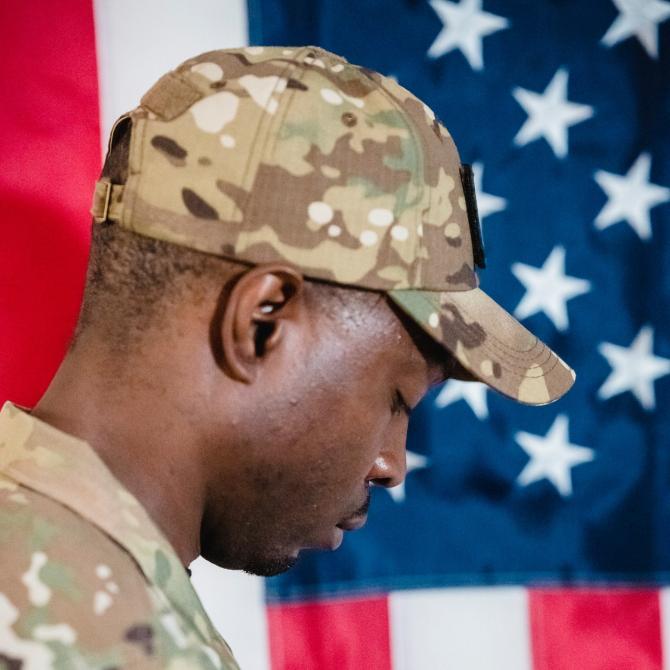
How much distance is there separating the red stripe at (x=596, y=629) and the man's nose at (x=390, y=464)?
63 cm

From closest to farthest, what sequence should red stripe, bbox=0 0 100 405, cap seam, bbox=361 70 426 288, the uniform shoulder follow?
the uniform shoulder
cap seam, bbox=361 70 426 288
red stripe, bbox=0 0 100 405

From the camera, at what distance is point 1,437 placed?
2.72 feet

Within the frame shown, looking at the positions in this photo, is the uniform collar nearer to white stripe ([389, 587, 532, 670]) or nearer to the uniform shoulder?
the uniform shoulder

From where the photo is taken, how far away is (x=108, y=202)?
0.85 meters

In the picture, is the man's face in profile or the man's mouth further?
the man's mouth

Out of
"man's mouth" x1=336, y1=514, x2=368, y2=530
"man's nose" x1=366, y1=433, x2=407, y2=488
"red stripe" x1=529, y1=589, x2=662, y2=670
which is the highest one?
"man's nose" x1=366, y1=433, x2=407, y2=488

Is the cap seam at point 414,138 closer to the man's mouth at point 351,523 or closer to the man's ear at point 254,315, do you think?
the man's ear at point 254,315

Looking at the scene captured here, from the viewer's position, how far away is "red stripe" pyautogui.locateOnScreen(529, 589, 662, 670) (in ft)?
5.01

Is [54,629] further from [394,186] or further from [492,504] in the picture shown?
[492,504]

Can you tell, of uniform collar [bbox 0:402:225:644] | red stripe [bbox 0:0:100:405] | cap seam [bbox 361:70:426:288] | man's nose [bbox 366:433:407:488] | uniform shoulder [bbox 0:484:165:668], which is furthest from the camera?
red stripe [bbox 0:0:100:405]

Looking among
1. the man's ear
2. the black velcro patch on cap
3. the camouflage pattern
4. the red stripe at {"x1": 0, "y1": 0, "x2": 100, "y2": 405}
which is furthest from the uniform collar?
the red stripe at {"x1": 0, "y1": 0, "x2": 100, "y2": 405}

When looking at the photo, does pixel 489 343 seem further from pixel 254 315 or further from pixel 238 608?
pixel 238 608

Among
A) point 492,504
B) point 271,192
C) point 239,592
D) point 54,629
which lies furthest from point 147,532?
point 492,504

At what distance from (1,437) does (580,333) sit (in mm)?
928
